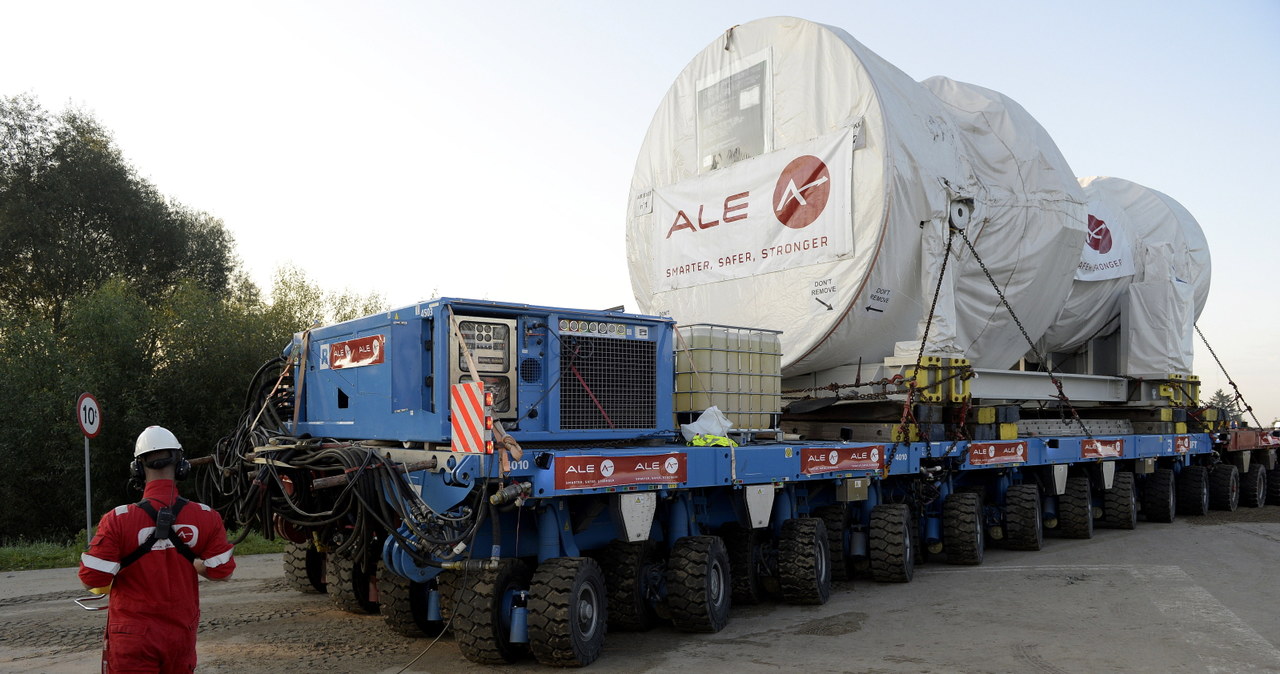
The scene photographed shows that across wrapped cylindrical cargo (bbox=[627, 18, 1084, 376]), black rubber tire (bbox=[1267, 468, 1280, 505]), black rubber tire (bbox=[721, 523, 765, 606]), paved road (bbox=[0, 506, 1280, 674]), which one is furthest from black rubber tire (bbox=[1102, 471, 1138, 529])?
black rubber tire (bbox=[721, 523, 765, 606])

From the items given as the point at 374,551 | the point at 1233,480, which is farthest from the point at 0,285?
the point at 1233,480

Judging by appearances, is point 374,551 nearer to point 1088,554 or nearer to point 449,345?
point 449,345

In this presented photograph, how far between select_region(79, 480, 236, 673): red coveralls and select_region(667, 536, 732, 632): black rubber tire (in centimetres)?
383

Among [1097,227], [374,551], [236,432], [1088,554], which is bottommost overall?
[1088,554]

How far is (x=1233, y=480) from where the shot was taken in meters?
18.0

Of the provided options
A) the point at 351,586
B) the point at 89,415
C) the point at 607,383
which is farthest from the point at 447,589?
the point at 89,415

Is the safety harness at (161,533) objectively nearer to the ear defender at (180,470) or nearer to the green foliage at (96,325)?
the ear defender at (180,470)

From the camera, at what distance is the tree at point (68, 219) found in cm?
2569

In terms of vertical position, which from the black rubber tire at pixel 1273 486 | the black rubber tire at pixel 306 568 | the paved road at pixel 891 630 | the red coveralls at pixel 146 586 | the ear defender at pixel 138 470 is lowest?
the black rubber tire at pixel 1273 486

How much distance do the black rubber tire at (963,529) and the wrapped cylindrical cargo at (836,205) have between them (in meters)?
1.76

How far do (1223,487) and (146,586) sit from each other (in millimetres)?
18987

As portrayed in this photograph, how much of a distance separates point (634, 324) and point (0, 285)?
80.1 feet

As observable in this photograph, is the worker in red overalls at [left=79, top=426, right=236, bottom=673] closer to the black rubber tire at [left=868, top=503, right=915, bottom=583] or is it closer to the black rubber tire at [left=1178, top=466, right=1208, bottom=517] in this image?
the black rubber tire at [left=868, top=503, right=915, bottom=583]

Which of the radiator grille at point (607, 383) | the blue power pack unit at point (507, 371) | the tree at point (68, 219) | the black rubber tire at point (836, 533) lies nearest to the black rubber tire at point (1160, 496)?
the black rubber tire at point (836, 533)
